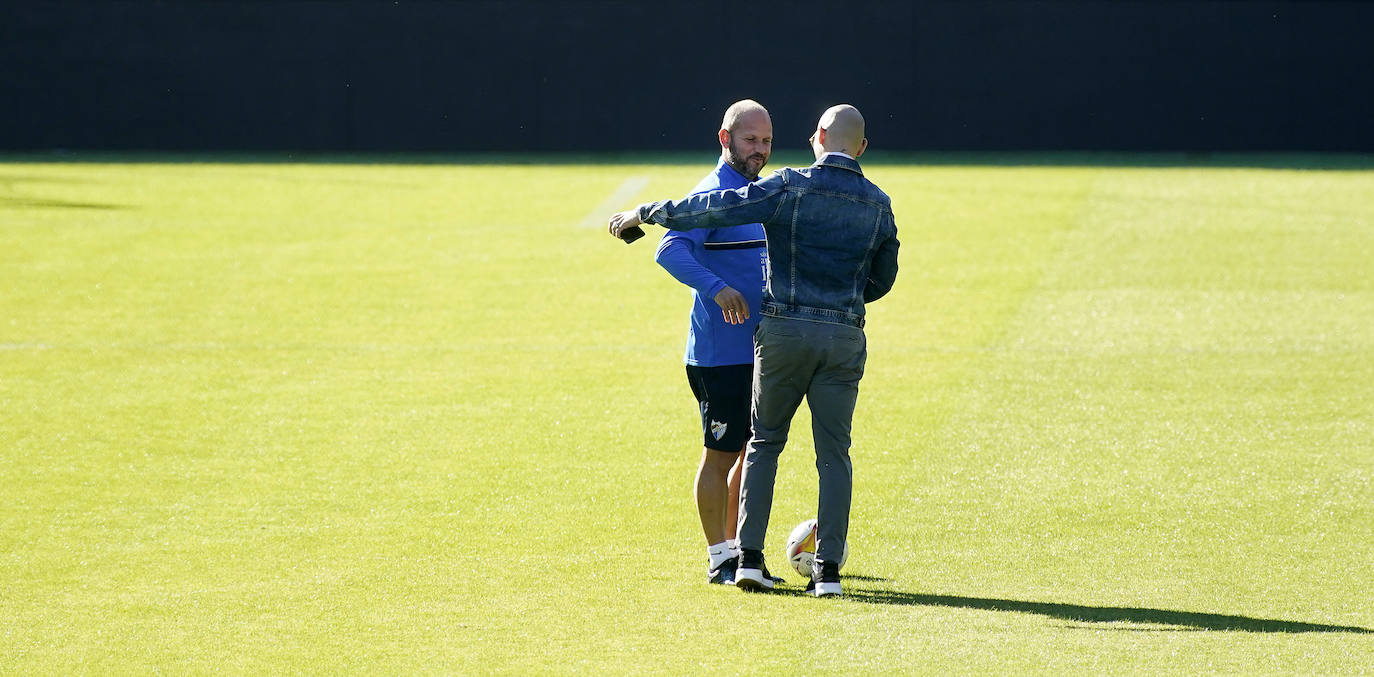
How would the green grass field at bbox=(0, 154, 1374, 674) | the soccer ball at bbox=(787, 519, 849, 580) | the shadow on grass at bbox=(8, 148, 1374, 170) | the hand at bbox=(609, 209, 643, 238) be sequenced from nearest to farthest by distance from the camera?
the green grass field at bbox=(0, 154, 1374, 674)
the hand at bbox=(609, 209, 643, 238)
the soccer ball at bbox=(787, 519, 849, 580)
the shadow on grass at bbox=(8, 148, 1374, 170)

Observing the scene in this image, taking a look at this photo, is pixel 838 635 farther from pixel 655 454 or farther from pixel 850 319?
pixel 655 454

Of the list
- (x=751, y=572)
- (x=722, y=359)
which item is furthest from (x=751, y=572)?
(x=722, y=359)

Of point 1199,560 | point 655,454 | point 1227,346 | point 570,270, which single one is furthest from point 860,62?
point 1199,560

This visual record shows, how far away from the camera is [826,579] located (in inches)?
230

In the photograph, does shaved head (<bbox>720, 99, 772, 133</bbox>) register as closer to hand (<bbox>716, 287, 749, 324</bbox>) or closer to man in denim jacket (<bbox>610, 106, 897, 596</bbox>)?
man in denim jacket (<bbox>610, 106, 897, 596</bbox>)

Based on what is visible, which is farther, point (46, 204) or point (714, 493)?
point (46, 204)

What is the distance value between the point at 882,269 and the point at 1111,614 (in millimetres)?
1456

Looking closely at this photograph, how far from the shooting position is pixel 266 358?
1109 centimetres

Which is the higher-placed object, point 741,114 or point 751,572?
point 741,114

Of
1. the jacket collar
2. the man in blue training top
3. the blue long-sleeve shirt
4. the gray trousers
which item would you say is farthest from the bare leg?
the jacket collar

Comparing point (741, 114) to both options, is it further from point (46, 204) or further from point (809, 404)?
point (46, 204)

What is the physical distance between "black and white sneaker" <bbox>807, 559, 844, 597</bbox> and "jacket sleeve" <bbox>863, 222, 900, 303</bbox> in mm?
968

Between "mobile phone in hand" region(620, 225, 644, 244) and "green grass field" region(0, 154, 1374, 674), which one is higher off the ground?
"mobile phone in hand" region(620, 225, 644, 244)

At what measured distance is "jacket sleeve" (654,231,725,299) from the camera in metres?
5.80
